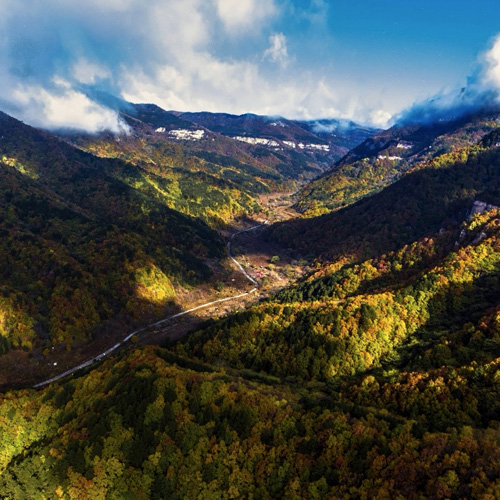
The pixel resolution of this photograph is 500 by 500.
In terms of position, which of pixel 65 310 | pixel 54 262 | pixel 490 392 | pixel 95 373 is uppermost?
pixel 54 262

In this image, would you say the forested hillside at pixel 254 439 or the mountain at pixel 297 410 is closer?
the forested hillside at pixel 254 439

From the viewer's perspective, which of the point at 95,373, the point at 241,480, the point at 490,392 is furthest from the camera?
the point at 95,373

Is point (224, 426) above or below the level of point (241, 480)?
above

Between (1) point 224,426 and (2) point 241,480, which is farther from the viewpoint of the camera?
(1) point 224,426

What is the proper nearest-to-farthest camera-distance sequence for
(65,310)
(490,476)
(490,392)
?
(490,476) → (490,392) → (65,310)

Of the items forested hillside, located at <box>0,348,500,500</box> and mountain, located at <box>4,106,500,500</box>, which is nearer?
forested hillside, located at <box>0,348,500,500</box>

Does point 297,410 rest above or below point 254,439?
above

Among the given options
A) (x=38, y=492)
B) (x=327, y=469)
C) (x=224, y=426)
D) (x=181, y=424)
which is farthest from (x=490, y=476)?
(x=38, y=492)

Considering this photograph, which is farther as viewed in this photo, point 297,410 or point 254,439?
point 297,410

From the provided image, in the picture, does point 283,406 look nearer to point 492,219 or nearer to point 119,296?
point 119,296
